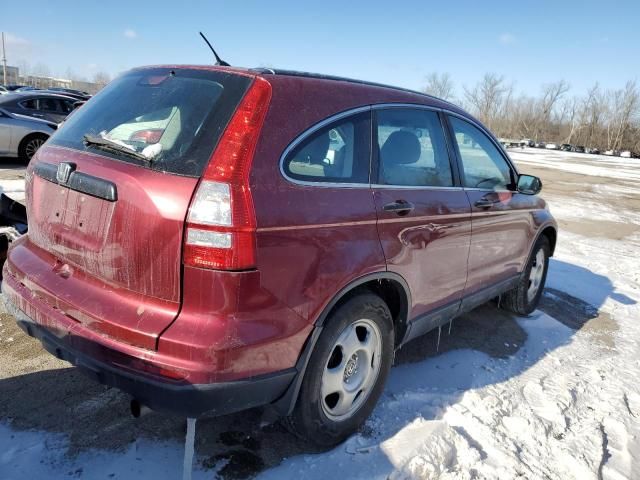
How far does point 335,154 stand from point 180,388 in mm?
1282

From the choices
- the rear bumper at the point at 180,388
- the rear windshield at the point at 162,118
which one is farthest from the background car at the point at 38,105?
the rear bumper at the point at 180,388

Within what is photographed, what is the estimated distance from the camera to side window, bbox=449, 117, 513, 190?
3.58 metres

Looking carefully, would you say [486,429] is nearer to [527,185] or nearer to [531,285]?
[527,185]

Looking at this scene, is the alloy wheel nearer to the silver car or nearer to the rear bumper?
the rear bumper

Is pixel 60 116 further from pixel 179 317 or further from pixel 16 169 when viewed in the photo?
pixel 179 317

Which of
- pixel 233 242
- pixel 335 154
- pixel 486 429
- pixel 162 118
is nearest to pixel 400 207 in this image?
pixel 335 154

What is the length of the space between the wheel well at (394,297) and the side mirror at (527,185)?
196cm

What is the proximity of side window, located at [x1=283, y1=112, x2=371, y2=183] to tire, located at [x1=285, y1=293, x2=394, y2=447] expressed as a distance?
2.09ft

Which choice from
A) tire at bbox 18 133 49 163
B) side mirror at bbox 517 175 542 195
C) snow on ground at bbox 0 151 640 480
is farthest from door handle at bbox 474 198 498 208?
tire at bbox 18 133 49 163

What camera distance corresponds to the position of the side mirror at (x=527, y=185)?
4281 mm

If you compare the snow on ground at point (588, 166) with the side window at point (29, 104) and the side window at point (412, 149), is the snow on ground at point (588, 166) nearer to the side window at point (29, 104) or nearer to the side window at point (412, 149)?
the side window at point (29, 104)

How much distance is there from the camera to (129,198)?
204 centimetres

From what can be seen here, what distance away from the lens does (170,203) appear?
196cm

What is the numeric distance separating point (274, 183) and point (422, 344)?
249 cm
